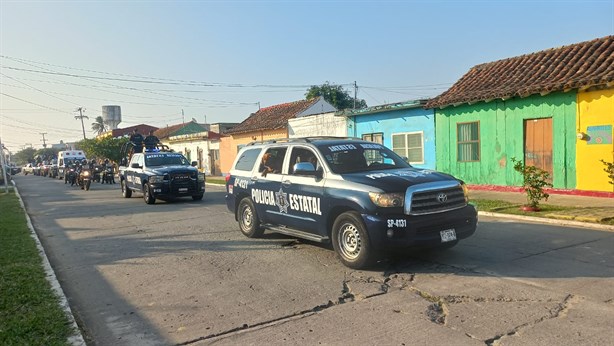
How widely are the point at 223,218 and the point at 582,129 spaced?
10.1 m

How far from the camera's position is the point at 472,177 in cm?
1711

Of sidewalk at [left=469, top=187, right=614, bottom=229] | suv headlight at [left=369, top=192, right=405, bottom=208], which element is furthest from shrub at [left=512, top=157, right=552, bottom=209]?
suv headlight at [left=369, top=192, right=405, bottom=208]

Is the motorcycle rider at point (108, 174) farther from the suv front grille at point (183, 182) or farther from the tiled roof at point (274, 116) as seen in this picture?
the suv front grille at point (183, 182)

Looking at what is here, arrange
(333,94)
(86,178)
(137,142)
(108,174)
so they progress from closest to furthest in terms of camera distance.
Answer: (137,142) → (86,178) → (108,174) → (333,94)

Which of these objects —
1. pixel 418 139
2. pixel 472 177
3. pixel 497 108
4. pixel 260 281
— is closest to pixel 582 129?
pixel 497 108

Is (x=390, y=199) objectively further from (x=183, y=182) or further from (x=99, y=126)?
(x=99, y=126)

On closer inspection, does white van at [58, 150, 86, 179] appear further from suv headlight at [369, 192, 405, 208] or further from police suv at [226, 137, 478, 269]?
suv headlight at [369, 192, 405, 208]

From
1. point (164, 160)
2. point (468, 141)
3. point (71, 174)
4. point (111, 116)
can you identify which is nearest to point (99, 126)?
point (111, 116)

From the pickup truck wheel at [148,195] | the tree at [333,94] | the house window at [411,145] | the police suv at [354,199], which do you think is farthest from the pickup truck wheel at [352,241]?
the tree at [333,94]

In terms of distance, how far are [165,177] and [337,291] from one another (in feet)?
40.9

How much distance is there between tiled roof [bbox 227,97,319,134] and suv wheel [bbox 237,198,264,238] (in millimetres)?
18399

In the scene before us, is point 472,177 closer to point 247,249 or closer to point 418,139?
point 418,139

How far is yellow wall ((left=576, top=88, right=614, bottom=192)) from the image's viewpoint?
12.9 m

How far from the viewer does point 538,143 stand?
14.9 meters
